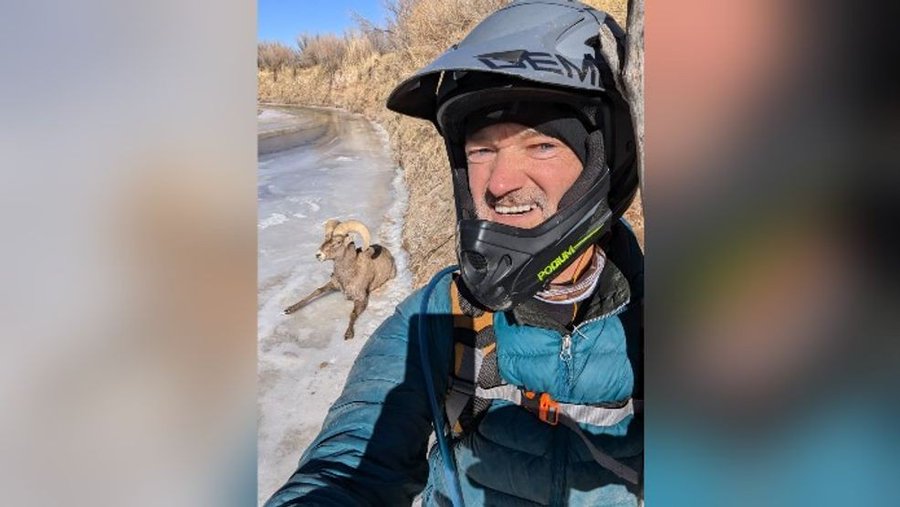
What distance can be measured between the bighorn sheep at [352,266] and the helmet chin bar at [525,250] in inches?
37.3

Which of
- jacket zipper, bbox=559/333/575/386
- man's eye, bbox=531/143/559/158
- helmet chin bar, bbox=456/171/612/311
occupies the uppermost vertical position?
man's eye, bbox=531/143/559/158

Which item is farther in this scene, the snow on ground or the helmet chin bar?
the snow on ground

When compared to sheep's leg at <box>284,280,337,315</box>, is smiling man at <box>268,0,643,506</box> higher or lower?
higher

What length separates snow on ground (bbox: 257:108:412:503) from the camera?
1.35m

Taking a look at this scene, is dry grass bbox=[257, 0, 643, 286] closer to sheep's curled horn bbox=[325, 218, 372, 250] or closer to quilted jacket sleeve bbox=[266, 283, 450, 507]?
sheep's curled horn bbox=[325, 218, 372, 250]

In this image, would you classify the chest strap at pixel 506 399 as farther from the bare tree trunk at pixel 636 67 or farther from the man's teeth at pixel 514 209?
the bare tree trunk at pixel 636 67

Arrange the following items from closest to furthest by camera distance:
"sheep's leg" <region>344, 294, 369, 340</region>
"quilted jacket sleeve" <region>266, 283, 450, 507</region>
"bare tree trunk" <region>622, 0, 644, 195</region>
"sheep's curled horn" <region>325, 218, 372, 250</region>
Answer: "bare tree trunk" <region>622, 0, 644, 195</region>
"quilted jacket sleeve" <region>266, 283, 450, 507</region>
"sheep's leg" <region>344, 294, 369, 340</region>
"sheep's curled horn" <region>325, 218, 372, 250</region>

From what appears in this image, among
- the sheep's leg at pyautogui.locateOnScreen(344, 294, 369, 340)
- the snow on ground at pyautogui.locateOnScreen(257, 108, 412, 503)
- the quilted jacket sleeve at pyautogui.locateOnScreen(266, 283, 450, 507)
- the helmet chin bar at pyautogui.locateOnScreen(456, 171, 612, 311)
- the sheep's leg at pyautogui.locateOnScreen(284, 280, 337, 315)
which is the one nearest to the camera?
the quilted jacket sleeve at pyautogui.locateOnScreen(266, 283, 450, 507)

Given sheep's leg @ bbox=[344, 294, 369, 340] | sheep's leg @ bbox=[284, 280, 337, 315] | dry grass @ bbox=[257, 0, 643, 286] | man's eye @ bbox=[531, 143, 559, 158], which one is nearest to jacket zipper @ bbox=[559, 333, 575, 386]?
man's eye @ bbox=[531, 143, 559, 158]

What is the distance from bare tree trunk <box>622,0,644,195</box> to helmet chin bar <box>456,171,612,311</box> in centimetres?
50

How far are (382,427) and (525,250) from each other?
43cm
